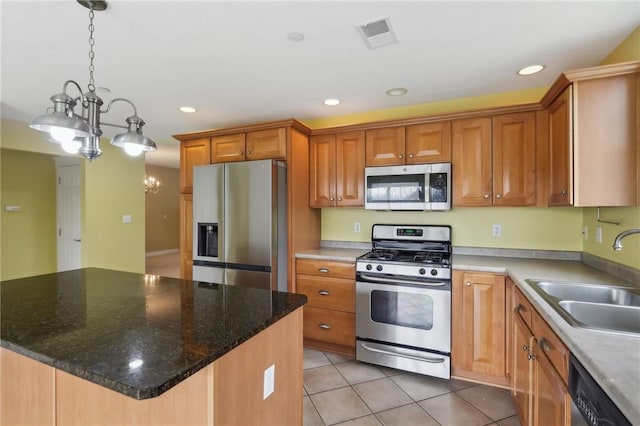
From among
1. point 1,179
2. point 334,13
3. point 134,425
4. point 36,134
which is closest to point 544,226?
point 334,13

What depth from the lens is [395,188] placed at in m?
2.79

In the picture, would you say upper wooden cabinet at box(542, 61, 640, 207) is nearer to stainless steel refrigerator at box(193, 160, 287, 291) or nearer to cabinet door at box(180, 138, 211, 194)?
stainless steel refrigerator at box(193, 160, 287, 291)

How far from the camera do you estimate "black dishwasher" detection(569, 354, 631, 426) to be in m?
0.78

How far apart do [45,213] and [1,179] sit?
0.72 metres

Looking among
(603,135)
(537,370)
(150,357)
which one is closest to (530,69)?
(603,135)

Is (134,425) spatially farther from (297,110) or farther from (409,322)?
(297,110)

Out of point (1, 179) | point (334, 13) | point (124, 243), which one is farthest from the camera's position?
point (124, 243)

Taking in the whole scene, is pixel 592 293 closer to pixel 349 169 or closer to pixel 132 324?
pixel 349 169

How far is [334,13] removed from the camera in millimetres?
1580

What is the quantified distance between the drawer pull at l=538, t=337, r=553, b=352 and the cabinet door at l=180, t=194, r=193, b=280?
10.0 ft

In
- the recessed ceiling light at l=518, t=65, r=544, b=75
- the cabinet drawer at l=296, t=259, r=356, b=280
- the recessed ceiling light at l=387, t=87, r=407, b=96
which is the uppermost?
the recessed ceiling light at l=387, t=87, r=407, b=96

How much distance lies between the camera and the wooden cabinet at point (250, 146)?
9.60 feet

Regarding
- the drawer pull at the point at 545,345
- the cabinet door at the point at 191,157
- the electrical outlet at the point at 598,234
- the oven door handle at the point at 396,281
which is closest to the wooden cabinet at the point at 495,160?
the electrical outlet at the point at 598,234

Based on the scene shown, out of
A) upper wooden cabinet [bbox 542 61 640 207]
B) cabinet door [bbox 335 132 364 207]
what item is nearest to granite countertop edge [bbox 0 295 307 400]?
upper wooden cabinet [bbox 542 61 640 207]
